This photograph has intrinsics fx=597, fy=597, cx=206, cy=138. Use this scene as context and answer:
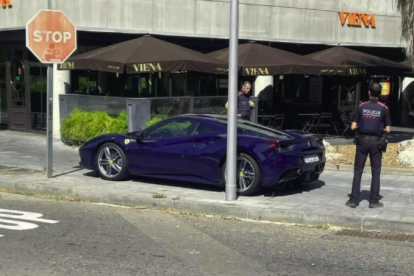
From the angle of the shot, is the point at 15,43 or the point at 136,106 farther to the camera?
the point at 15,43

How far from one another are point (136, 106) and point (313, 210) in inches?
294

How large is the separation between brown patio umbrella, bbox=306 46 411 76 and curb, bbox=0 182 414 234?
35.2 feet

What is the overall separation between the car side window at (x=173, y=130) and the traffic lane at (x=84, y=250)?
2174 millimetres

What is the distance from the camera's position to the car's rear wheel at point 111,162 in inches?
425

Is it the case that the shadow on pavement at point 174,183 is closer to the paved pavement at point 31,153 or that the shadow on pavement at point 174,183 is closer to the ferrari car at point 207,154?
the ferrari car at point 207,154

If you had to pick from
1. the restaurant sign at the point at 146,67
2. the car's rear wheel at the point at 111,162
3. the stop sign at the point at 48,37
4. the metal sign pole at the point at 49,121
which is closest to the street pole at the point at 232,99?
the car's rear wheel at the point at 111,162

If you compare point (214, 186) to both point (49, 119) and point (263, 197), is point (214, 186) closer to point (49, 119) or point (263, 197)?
point (263, 197)

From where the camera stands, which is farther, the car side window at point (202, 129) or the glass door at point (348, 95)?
the glass door at point (348, 95)

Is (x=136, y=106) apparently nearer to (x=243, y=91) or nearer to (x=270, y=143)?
(x=243, y=91)

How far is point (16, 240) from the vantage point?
7.02 m

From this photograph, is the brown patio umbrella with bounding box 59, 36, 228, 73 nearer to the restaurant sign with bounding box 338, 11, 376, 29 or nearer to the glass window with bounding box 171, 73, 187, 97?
the glass window with bounding box 171, 73, 187, 97

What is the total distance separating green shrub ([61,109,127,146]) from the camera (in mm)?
15352

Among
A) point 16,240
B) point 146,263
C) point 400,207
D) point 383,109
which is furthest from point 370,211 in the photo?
point 16,240

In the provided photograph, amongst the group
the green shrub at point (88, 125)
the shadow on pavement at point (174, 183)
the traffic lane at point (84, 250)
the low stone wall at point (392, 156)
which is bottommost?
the traffic lane at point (84, 250)
